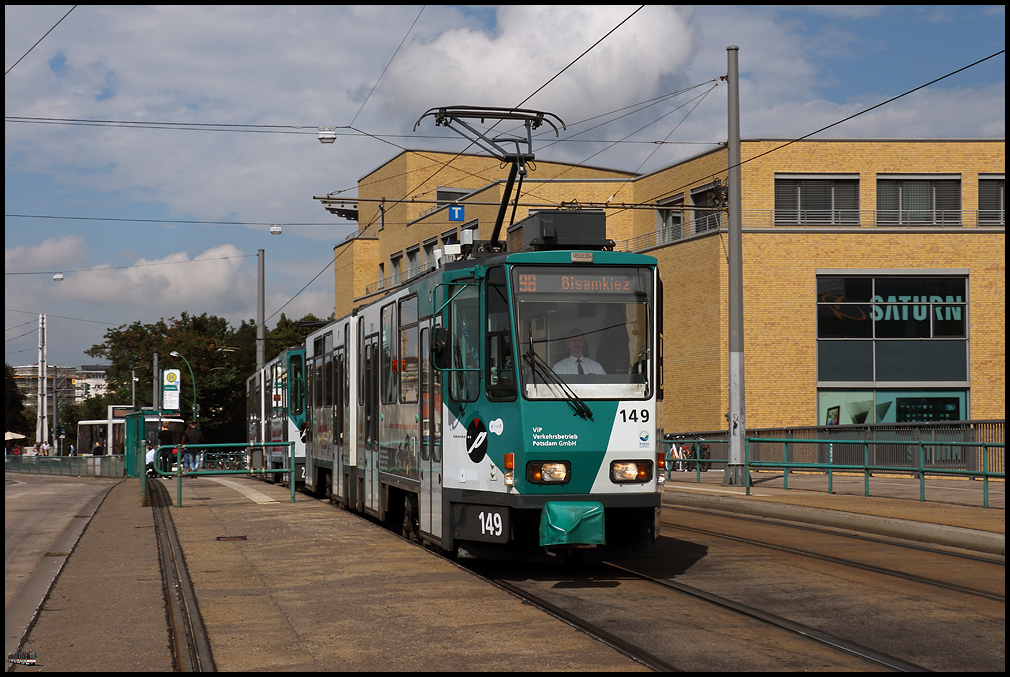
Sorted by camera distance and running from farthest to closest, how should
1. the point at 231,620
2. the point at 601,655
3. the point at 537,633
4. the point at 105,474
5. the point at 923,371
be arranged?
the point at 105,474 → the point at 923,371 → the point at 231,620 → the point at 537,633 → the point at 601,655

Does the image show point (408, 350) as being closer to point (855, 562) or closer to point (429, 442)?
point (429, 442)

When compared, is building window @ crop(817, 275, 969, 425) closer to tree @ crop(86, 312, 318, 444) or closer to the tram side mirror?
the tram side mirror

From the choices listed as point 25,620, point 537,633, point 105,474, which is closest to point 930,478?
point 537,633

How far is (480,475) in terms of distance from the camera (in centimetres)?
1005

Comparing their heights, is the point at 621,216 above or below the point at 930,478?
above

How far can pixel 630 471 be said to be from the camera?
9914mm

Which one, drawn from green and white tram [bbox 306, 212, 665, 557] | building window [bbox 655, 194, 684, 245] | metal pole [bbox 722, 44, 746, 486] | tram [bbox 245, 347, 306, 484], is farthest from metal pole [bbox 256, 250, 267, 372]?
green and white tram [bbox 306, 212, 665, 557]

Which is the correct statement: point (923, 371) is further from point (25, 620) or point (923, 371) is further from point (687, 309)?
point (25, 620)

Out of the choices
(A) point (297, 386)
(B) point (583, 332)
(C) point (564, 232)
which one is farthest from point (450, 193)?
(B) point (583, 332)

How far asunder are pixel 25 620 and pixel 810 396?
3135 cm

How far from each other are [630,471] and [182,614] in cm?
407

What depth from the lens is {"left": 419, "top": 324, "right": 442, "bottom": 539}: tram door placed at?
10.9 metres

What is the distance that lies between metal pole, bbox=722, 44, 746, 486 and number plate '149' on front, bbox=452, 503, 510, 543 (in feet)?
41.2

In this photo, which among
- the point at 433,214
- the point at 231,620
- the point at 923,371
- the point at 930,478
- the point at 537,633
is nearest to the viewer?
the point at 537,633
